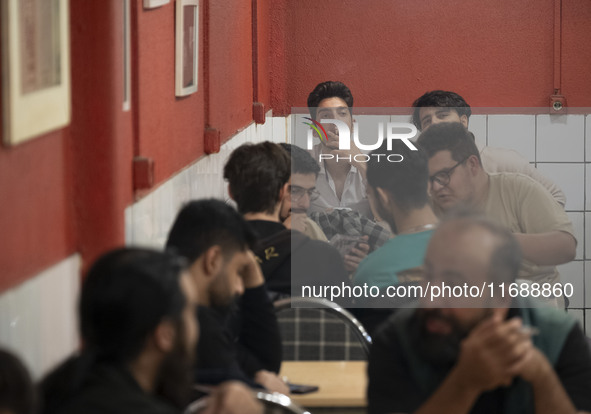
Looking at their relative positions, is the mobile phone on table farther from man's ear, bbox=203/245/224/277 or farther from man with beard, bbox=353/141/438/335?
man's ear, bbox=203/245/224/277

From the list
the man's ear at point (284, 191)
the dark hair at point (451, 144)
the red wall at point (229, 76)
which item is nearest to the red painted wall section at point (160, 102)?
the red wall at point (229, 76)

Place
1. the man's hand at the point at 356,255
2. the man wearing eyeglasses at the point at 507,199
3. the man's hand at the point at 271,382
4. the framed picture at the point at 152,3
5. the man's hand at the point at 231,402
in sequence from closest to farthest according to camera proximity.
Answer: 1. the man's hand at the point at 231,402
2. the man's hand at the point at 271,382
3. the framed picture at the point at 152,3
4. the man wearing eyeglasses at the point at 507,199
5. the man's hand at the point at 356,255

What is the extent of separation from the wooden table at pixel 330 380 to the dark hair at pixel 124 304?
1170 mm

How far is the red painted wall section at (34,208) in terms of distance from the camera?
1805 mm

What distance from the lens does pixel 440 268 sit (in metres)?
1.77

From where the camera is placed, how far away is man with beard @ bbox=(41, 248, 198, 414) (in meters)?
1.34

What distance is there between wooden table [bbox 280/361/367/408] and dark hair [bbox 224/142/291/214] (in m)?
Answer: 0.62

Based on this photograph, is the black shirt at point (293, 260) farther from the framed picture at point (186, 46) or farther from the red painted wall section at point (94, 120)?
the red painted wall section at point (94, 120)

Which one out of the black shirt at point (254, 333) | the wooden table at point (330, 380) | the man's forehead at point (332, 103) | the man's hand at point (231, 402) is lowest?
the wooden table at point (330, 380)

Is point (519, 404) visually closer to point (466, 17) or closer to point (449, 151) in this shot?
point (449, 151)

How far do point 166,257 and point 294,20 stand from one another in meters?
5.13

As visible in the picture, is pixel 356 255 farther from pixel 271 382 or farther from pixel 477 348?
pixel 477 348

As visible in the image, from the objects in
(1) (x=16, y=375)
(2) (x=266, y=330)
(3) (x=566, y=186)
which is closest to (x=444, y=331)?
(1) (x=16, y=375)

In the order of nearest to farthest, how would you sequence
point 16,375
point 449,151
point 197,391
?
point 16,375
point 197,391
point 449,151
